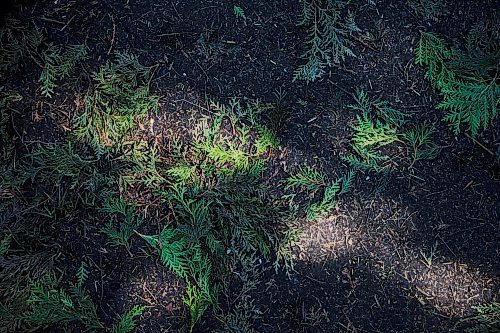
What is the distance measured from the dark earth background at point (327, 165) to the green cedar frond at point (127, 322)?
0.19 feet

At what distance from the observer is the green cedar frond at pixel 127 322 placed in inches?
116

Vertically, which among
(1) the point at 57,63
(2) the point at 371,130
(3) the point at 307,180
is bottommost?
(3) the point at 307,180

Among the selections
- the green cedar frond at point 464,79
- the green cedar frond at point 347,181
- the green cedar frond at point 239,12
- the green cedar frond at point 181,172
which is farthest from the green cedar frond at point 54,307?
the green cedar frond at point 464,79

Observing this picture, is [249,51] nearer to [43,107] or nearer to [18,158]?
[43,107]

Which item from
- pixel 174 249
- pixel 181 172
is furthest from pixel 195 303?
pixel 181 172

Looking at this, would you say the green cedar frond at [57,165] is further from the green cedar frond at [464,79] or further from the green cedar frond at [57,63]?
the green cedar frond at [464,79]

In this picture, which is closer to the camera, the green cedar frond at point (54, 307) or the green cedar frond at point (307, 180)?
the green cedar frond at point (54, 307)

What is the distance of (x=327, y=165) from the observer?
307 cm

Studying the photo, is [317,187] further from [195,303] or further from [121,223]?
[121,223]

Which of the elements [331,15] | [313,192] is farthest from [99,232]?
[331,15]

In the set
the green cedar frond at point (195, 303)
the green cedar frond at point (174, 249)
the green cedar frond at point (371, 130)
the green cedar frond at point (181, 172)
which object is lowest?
the green cedar frond at point (195, 303)

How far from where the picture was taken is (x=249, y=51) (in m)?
3.10

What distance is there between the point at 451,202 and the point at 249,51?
4.85 feet

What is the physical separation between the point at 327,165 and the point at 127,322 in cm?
145
